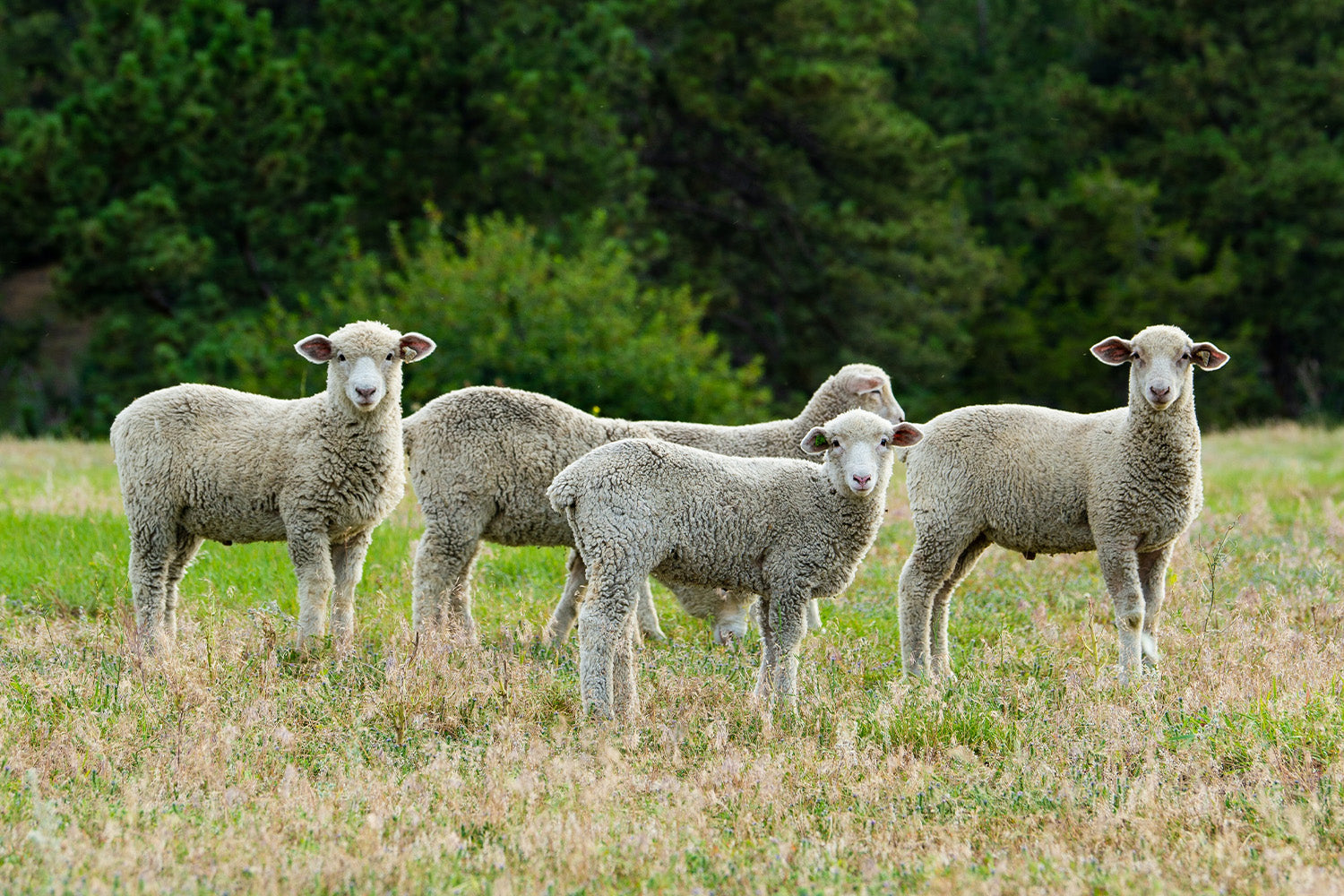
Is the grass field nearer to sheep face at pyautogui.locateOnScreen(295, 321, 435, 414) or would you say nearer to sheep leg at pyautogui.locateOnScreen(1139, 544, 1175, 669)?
sheep leg at pyautogui.locateOnScreen(1139, 544, 1175, 669)

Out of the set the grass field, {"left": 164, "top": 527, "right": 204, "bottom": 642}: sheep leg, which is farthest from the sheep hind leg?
{"left": 164, "top": 527, "right": 204, "bottom": 642}: sheep leg

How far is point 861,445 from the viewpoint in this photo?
21.4 feet

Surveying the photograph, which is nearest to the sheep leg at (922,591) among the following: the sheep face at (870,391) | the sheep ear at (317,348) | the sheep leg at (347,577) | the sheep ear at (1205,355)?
the sheep ear at (1205,355)

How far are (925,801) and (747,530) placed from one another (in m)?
1.70

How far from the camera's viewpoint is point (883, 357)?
2914cm

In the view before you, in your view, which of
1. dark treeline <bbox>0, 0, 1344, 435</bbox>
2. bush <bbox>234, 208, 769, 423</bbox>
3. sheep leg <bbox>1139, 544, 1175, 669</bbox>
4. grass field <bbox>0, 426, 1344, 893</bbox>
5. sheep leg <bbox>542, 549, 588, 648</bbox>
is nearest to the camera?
grass field <bbox>0, 426, 1344, 893</bbox>

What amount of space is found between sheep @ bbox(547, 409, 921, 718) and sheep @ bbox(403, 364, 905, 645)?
1.14m

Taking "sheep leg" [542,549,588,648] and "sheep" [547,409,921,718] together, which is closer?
"sheep" [547,409,921,718]

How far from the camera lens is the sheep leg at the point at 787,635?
6.38 m


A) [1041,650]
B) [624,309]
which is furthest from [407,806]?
[624,309]

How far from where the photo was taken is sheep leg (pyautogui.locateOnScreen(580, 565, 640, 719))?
20.2 feet

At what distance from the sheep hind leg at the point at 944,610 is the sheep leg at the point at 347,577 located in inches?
123

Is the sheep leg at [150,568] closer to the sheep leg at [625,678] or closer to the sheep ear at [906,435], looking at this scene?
the sheep leg at [625,678]

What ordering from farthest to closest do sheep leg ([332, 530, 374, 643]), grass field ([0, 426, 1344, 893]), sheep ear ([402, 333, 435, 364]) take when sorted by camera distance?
sheep ear ([402, 333, 435, 364]) < sheep leg ([332, 530, 374, 643]) < grass field ([0, 426, 1344, 893])
